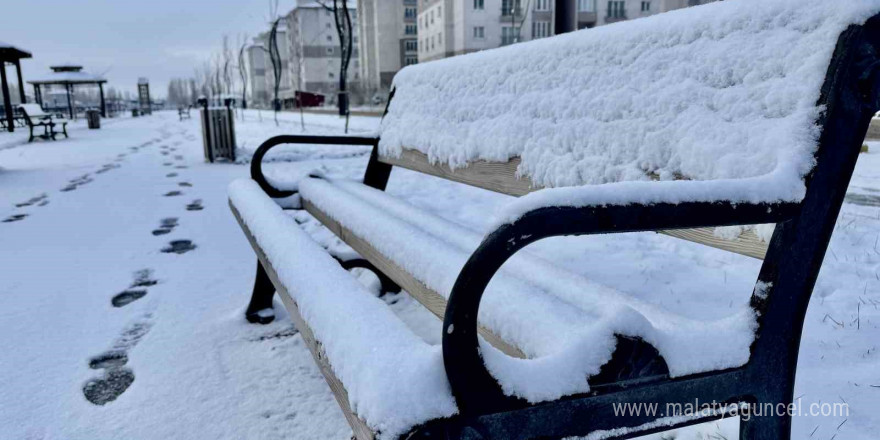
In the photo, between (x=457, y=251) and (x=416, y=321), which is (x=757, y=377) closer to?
(x=457, y=251)

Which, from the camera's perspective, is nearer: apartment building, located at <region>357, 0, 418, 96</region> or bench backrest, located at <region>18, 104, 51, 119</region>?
bench backrest, located at <region>18, 104, 51, 119</region>

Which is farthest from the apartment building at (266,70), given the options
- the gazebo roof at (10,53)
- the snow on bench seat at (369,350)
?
the snow on bench seat at (369,350)

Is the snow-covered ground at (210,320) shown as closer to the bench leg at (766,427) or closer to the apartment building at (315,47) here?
the bench leg at (766,427)

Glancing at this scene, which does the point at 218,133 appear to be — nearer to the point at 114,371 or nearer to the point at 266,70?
the point at 114,371

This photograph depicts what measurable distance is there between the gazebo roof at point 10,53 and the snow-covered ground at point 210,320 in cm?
1188

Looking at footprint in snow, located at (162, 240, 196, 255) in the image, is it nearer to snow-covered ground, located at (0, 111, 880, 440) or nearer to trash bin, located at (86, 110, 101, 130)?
snow-covered ground, located at (0, 111, 880, 440)

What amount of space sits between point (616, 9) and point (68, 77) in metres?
36.9

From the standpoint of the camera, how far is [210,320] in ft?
8.28

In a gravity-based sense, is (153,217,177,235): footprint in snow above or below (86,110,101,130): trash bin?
below

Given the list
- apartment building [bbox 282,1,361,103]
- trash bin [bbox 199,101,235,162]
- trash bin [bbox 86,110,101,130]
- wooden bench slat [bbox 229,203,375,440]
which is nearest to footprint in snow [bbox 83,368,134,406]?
wooden bench slat [bbox 229,203,375,440]

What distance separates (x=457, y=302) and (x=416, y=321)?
166 cm

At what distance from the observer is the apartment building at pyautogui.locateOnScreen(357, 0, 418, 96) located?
57.1m

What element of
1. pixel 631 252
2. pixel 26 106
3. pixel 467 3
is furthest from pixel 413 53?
pixel 631 252

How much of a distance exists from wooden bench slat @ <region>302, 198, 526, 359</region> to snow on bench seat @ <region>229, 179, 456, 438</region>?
Answer: 0.21 metres
